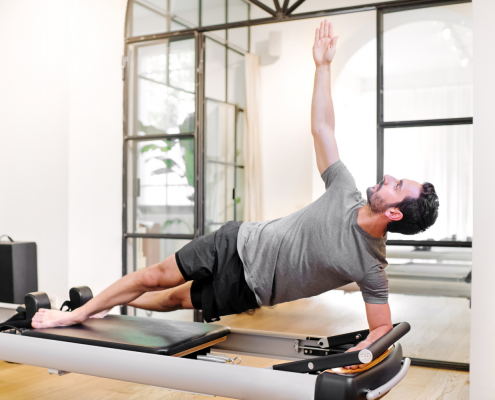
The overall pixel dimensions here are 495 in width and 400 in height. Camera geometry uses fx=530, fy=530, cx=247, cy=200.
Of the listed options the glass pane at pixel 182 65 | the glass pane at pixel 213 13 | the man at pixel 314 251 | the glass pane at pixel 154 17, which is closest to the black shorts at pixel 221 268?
the man at pixel 314 251

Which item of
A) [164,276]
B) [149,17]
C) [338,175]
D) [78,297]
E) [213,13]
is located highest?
[213,13]

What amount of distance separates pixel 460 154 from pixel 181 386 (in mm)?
2275

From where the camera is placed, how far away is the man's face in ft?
5.60

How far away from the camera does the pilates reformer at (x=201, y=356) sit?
58.7 inches

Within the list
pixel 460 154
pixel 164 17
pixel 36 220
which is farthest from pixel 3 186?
pixel 460 154

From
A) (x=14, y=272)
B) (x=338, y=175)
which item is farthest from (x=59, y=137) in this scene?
(x=338, y=175)

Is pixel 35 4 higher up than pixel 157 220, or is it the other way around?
pixel 35 4

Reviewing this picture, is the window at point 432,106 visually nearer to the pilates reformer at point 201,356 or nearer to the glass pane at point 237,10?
the pilates reformer at point 201,356

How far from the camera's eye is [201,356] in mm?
1938

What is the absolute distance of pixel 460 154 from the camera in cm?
316

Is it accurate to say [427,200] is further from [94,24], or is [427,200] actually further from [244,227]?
[94,24]

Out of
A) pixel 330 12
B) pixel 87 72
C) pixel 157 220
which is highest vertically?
pixel 330 12

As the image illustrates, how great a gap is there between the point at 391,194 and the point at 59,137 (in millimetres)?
2532

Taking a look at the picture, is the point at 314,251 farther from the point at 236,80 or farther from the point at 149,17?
the point at 236,80
